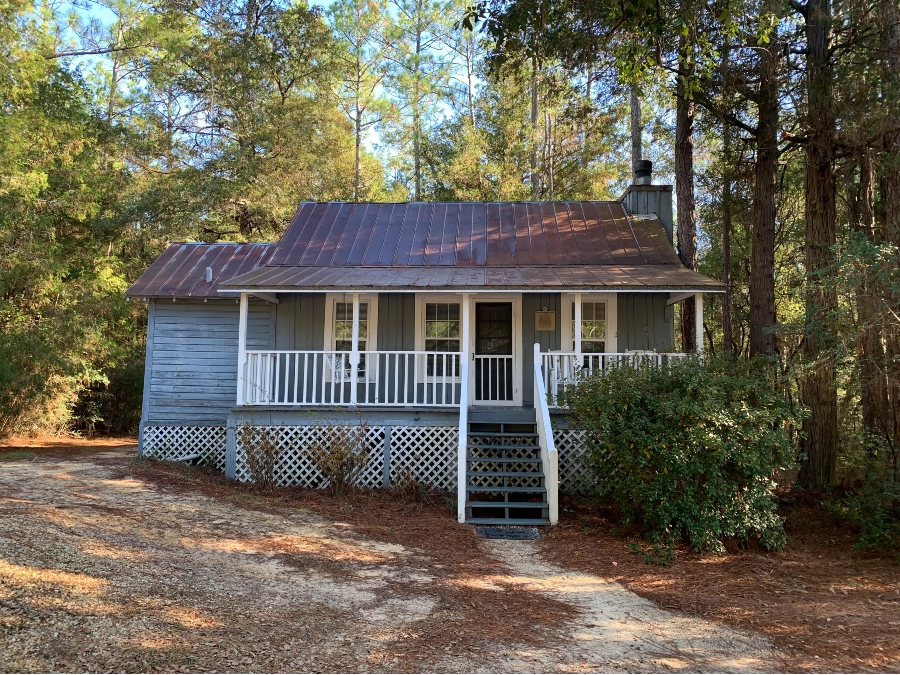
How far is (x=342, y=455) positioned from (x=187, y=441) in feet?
13.4

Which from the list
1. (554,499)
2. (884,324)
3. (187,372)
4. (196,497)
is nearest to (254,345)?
(187,372)

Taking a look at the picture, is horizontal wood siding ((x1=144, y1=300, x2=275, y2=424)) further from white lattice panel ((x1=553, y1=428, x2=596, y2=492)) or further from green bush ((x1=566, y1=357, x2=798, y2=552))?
green bush ((x1=566, y1=357, x2=798, y2=552))

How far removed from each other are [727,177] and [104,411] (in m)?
18.5

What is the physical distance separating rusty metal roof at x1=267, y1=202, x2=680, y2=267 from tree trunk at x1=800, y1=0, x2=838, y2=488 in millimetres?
2326

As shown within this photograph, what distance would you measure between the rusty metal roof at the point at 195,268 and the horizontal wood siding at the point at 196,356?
1.04ft

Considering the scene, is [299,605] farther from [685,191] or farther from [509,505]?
[685,191]

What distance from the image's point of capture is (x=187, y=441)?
11516 millimetres

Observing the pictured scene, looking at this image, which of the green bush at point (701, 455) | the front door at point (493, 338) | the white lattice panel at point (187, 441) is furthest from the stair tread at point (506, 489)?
the white lattice panel at point (187, 441)

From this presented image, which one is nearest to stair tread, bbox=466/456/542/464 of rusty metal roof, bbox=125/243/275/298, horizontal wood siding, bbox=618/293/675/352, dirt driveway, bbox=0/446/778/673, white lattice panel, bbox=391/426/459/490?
white lattice panel, bbox=391/426/459/490

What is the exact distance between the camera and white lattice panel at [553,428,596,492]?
9.23 metres

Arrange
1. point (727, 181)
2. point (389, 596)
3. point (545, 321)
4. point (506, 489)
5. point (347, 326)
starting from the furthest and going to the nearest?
point (727, 181) → point (347, 326) → point (545, 321) → point (506, 489) → point (389, 596)

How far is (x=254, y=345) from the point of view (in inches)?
457

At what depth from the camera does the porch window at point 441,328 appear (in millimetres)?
11383

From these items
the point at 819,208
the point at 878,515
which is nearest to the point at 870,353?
the point at 878,515
